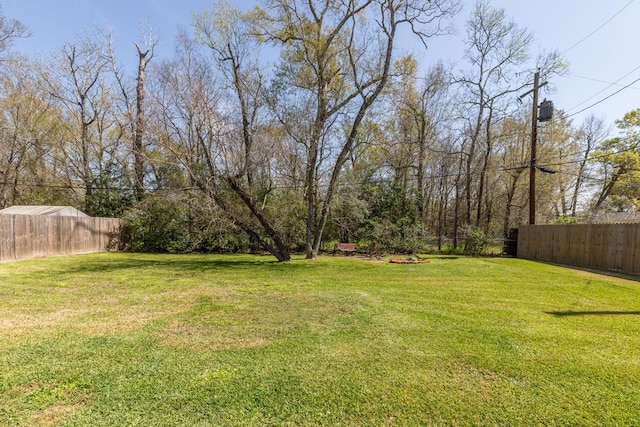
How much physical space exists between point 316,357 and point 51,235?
42.2 ft

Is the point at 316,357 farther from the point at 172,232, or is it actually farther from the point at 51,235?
→ the point at 51,235

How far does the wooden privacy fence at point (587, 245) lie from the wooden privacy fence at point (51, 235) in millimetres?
18049

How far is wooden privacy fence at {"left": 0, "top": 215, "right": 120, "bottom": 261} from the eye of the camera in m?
9.56

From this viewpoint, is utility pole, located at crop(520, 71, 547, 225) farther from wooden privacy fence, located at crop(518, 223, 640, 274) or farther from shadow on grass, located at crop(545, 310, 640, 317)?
shadow on grass, located at crop(545, 310, 640, 317)

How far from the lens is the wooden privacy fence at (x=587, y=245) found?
823 cm

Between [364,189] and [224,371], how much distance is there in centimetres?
1227

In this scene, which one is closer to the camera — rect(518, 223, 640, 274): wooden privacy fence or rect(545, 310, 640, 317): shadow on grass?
rect(545, 310, 640, 317): shadow on grass

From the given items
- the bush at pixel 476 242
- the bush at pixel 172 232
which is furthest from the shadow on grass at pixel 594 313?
the bush at pixel 172 232

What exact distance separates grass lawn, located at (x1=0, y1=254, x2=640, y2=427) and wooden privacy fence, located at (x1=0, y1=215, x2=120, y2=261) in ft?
19.3

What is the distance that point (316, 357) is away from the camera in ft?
9.16

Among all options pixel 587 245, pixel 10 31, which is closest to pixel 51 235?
pixel 10 31

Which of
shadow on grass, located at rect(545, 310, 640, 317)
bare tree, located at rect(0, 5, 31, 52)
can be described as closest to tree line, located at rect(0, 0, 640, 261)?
bare tree, located at rect(0, 5, 31, 52)

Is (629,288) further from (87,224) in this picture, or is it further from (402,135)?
(87,224)

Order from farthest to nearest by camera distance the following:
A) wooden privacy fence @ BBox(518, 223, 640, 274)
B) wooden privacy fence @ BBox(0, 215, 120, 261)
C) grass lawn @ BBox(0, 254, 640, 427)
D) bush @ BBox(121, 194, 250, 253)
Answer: bush @ BBox(121, 194, 250, 253) → wooden privacy fence @ BBox(0, 215, 120, 261) → wooden privacy fence @ BBox(518, 223, 640, 274) → grass lawn @ BBox(0, 254, 640, 427)
